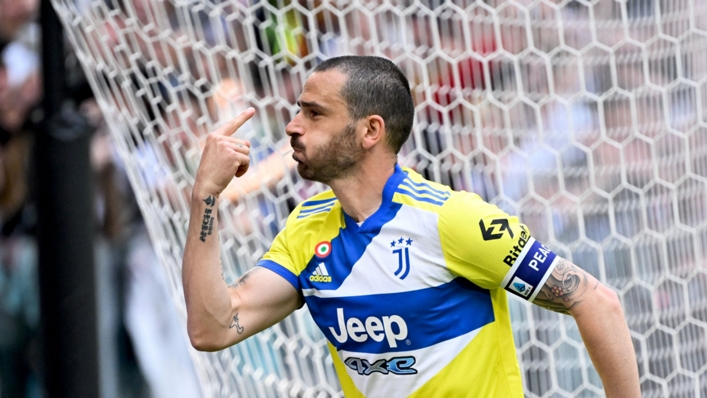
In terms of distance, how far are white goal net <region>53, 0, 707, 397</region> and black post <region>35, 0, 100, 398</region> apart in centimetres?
18

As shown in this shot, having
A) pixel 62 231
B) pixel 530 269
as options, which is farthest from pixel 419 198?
pixel 62 231

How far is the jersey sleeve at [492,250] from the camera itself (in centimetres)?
185

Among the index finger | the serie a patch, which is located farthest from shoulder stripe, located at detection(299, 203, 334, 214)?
the serie a patch

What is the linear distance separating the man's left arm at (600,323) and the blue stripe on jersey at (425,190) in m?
0.27

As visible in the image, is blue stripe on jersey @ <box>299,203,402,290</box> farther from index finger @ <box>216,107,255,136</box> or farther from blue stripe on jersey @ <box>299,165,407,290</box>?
index finger @ <box>216,107,255,136</box>

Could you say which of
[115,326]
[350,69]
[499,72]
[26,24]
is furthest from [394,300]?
[26,24]

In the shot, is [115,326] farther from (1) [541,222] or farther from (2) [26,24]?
(1) [541,222]

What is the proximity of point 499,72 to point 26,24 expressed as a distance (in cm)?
193

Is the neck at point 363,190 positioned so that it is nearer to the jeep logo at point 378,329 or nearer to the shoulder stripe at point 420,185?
the shoulder stripe at point 420,185

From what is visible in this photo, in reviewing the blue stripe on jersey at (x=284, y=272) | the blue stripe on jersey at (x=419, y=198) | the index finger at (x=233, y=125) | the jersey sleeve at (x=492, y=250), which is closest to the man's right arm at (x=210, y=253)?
the index finger at (x=233, y=125)

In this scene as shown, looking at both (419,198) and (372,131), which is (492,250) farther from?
(372,131)

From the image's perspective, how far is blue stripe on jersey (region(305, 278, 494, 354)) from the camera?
1919 millimetres

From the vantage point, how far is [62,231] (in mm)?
2840

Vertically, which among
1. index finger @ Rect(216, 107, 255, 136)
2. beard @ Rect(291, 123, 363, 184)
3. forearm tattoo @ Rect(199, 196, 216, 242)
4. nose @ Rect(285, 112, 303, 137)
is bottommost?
forearm tattoo @ Rect(199, 196, 216, 242)
